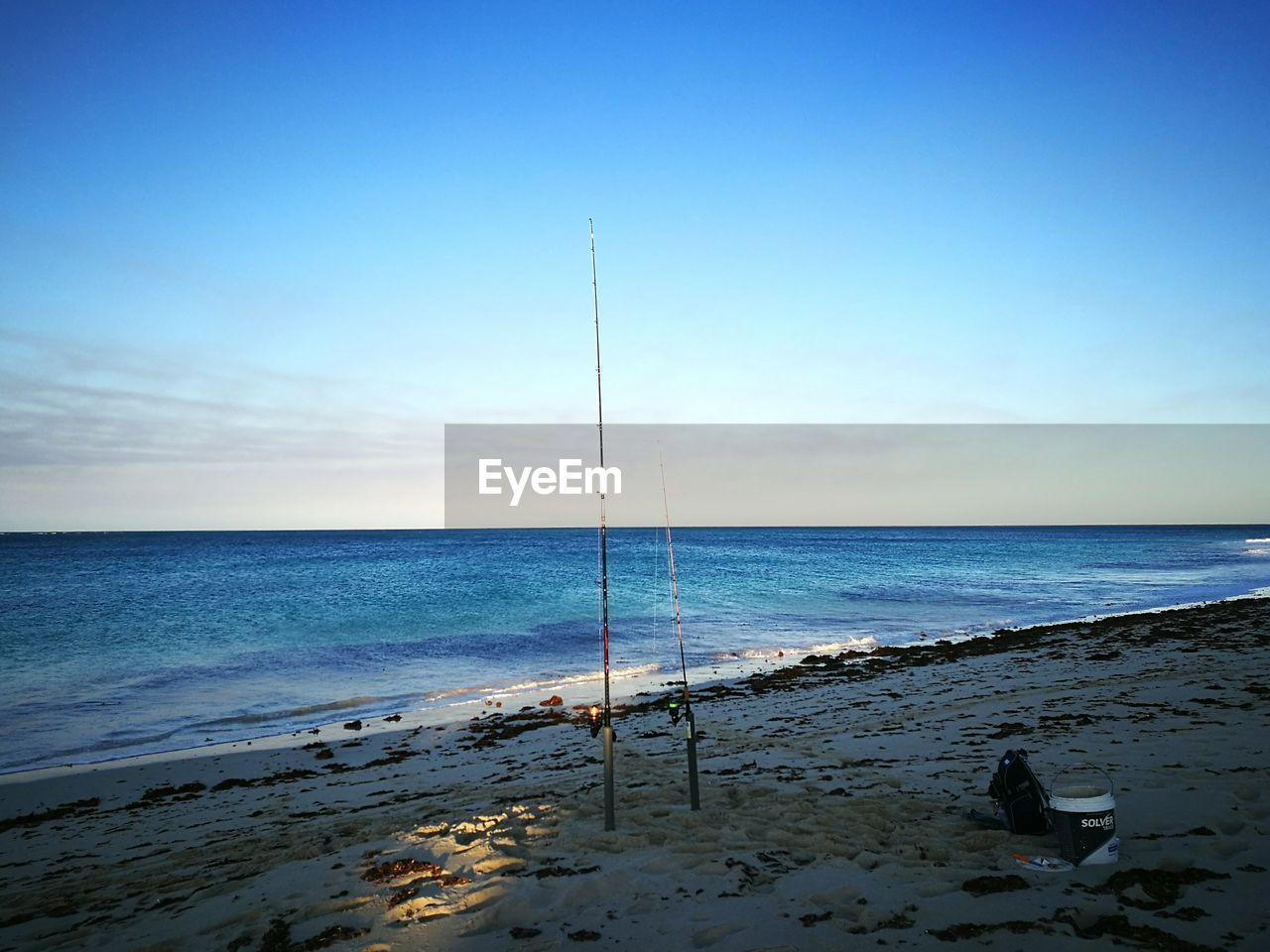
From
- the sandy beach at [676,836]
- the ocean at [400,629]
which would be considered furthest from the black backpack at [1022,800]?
the ocean at [400,629]

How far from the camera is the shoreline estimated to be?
11.3 metres

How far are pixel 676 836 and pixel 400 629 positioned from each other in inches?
881

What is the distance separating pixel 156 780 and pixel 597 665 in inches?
401

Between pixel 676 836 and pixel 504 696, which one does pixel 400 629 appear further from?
pixel 676 836

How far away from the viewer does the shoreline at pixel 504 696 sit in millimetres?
11258

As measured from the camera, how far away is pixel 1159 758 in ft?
22.1

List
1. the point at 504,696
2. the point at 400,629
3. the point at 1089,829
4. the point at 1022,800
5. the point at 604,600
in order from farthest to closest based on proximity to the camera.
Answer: the point at 400,629, the point at 504,696, the point at 604,600, the point at 1022,800, the point at 1089,829

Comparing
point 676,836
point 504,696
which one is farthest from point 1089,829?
point 504,696

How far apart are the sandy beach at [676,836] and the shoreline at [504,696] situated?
12.1 inches

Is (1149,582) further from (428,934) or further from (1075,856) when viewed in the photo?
(428,934)

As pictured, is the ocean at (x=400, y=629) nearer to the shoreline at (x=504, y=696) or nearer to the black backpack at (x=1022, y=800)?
the shoreline at (x=504, y=696)

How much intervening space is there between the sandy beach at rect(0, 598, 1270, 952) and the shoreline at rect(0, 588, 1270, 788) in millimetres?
308

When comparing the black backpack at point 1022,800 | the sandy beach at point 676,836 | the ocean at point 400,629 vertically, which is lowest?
the ocean at point 400,629

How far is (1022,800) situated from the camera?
202 inches
